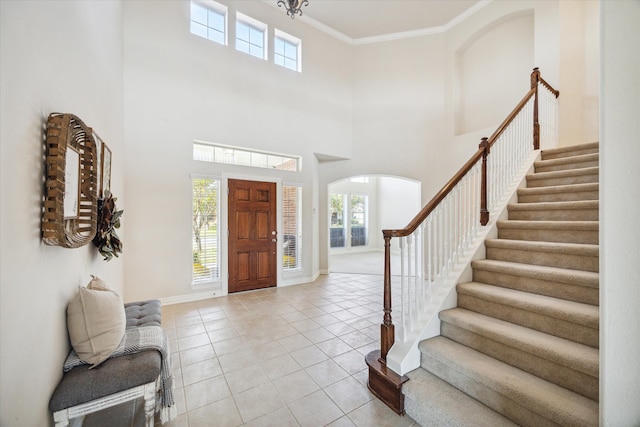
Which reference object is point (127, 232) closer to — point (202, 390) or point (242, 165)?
point (242, 165)

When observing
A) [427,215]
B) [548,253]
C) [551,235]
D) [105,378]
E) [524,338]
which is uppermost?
[427,215]

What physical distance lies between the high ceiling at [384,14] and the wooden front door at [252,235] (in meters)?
3.68

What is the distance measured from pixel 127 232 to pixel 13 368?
3.32 metres

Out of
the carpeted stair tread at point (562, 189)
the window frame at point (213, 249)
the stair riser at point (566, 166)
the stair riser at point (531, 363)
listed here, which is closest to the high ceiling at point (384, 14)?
the stair riser at point (566, 166)

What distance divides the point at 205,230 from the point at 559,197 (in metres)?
4.79

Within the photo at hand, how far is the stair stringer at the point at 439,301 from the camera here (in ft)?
6.78

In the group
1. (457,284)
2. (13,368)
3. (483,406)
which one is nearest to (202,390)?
(13,368)

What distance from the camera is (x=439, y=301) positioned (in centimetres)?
229

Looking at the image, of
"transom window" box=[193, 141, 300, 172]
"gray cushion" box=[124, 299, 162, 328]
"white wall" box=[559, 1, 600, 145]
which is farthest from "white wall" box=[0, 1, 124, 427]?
"white wall" box=[559, 1, 600, 145]

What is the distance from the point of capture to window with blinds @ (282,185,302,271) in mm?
5422

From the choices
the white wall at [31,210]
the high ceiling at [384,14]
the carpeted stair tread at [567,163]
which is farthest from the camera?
the high ceiling at [384,14]

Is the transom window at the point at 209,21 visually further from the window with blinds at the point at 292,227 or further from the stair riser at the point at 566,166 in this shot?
the stair riser at the point at 566,166

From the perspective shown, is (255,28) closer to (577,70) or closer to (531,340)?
(577,70)

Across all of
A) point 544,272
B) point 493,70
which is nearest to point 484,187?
point 544,272
